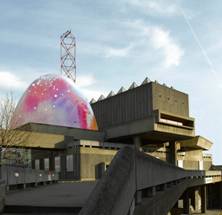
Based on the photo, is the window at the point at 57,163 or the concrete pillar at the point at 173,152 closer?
the window at the point at 57,163

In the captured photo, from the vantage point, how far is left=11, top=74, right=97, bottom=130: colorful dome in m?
72.2

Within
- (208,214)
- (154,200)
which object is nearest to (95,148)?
(208,214)

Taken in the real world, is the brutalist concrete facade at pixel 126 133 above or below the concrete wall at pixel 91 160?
above

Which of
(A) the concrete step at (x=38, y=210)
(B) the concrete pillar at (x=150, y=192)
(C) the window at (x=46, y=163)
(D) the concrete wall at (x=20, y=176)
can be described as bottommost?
(A) the concrete step at (x=38, y=210)

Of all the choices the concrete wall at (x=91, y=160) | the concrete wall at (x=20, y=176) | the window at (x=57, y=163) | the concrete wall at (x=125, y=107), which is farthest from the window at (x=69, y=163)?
the concrete wall at (x=20, y=176)

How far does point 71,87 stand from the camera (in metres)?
76.4

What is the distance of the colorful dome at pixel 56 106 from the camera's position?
72250 mm

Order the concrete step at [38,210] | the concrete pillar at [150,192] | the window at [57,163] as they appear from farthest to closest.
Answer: the window at [57,163]
the concrete pillar at [150,192]
the concrete step at [38,210]

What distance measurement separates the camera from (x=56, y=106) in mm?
72875

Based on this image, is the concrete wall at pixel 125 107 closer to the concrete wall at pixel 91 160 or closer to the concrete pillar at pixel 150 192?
the concrete wall at pixel 91 160

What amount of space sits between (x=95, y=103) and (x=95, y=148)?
28889 millimetres

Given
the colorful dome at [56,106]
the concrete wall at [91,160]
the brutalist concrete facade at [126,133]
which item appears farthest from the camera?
the colorful dome at [56,106]

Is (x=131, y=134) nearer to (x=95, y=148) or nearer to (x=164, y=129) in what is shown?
(x=164, y=129)

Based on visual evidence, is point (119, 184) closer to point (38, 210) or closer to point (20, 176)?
point (38, 210)
